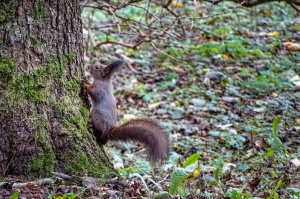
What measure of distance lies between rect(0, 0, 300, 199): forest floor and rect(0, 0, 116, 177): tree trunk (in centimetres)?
22

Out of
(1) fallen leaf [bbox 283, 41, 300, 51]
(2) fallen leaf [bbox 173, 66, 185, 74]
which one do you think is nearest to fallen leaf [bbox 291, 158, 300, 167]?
(2) fallen leaf [bbox 173, 66, 185, 74]

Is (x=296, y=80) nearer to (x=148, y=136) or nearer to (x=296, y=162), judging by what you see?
(x=296, y=162)

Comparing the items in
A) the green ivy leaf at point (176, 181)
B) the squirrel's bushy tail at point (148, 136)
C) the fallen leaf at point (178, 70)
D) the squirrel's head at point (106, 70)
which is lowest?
the green ivy leaf at point (176, 181)

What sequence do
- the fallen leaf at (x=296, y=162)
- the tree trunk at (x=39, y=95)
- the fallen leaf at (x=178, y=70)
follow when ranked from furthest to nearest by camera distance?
1. the fallen leaf at (x=178, y=70)
2. the fallen leaf at (x=296, y=162)
3. the tree trunk at (x=39, y=95)

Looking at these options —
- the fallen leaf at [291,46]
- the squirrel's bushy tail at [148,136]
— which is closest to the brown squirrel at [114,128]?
the squirrel's bushy tail at [148,136]

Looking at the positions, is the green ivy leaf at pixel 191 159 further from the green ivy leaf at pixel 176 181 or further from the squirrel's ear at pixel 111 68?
the squirrel's ear at pixel 111 68

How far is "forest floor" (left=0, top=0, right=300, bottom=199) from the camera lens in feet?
13.7

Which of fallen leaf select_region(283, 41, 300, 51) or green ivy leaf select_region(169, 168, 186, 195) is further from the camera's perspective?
fallen leaf select_region(283, 41, 300, 51)

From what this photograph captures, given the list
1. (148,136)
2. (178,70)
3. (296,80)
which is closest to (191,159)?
(148,136)

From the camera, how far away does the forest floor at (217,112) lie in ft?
13.7

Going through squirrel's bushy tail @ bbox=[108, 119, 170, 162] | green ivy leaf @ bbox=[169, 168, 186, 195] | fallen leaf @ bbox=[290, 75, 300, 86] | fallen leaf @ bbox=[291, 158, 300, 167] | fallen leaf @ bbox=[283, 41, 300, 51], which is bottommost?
fallen leaf @ bbox=[291, 158, 300, 167]

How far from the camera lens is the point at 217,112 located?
6.88m

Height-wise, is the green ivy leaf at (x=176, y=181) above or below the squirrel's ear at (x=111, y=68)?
below

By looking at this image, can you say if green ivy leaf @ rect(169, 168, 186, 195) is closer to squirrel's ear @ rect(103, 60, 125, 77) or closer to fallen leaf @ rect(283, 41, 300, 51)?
squirrel's ear @ rect(103, 60, 125, 77)
